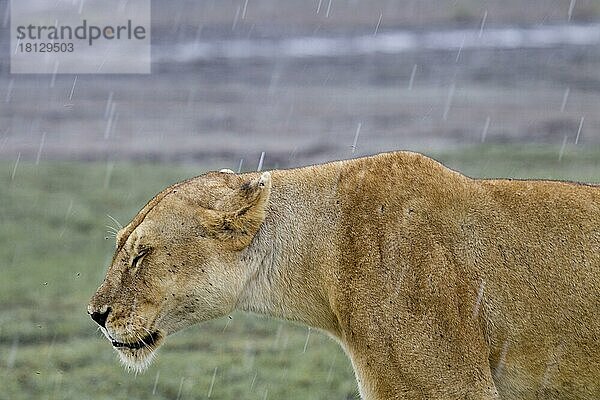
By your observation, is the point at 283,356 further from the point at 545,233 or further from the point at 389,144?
the point at 389,144

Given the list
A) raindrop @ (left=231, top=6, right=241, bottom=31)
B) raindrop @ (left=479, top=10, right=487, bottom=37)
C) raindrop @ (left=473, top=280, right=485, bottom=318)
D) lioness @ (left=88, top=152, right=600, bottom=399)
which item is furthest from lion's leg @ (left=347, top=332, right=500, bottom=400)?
raindrop @ (left=231, top=6, right=241, bottom=31)

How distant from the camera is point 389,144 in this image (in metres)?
16.4

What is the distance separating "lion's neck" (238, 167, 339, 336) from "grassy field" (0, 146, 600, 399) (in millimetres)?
2926

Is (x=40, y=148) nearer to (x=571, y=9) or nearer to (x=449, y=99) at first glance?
(x=449, y=99)

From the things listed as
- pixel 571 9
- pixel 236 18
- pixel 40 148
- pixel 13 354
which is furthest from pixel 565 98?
pixel 13 354

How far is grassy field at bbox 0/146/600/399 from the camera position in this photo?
27.9 ft

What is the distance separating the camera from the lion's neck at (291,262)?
520 centimetres

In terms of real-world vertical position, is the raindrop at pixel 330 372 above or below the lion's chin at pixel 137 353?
below

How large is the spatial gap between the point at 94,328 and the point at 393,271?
18.0 ft

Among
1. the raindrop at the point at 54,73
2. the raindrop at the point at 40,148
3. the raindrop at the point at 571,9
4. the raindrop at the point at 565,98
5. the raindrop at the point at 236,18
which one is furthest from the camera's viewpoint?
the raindrop at the point at 236,18

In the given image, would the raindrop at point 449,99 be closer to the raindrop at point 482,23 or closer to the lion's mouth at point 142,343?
the raindrop at point 482,23

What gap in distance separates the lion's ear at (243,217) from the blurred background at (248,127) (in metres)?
3.13

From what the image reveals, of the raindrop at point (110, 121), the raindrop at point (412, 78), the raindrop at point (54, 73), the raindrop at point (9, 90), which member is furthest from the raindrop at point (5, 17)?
the raindrop at point (412, 78)

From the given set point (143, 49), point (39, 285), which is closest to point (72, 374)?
point (39, 285)
